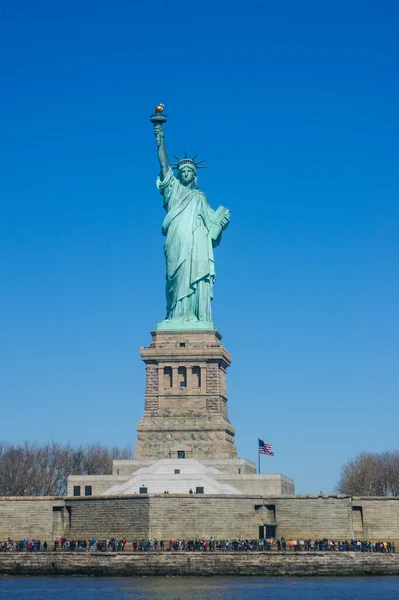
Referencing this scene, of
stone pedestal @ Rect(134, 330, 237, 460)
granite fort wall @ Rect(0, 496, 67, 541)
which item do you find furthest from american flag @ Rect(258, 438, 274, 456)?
granite fort wall @ Rect(0, 496, 67, 541)

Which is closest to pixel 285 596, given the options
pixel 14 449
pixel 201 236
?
pixel 201 236

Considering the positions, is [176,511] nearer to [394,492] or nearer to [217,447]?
[217,447]

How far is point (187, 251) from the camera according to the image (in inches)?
2527

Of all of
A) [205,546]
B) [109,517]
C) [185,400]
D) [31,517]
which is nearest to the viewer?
[205,546]

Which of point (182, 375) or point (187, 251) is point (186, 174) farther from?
point (182, 375)

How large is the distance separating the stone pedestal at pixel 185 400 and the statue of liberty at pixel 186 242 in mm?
1428

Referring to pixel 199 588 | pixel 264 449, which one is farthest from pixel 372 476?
pixel 199 588

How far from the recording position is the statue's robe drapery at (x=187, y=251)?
63844 mm

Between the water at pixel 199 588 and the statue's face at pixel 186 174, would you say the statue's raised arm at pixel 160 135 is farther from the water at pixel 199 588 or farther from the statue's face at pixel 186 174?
the water at pixel 199 588

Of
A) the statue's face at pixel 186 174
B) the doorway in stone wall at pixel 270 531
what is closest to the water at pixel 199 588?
the doorway in stone wall at pixel 270 531

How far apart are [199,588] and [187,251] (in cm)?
2351

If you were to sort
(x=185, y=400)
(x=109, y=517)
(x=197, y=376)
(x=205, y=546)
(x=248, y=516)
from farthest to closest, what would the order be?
(x=197, y=376), (x=185, y=400), (x=248, y=516), (x=109, y=517), (x=205, y=546)

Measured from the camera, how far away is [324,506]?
178 feet

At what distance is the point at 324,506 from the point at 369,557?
4.13 meters
